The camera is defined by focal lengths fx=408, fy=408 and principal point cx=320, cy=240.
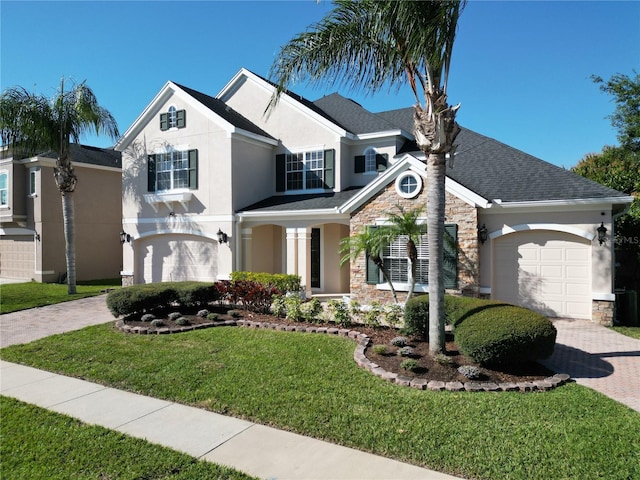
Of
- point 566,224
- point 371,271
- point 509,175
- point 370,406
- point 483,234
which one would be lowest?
point 370,406

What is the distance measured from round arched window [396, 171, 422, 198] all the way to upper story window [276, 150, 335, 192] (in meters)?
4.55

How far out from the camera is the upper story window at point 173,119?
18.0 meters

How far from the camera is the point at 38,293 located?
18016mm

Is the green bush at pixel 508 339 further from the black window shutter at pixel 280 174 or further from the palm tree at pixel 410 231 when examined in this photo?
the black window shutter at pixel 280 174

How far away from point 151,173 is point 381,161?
10.5 metres

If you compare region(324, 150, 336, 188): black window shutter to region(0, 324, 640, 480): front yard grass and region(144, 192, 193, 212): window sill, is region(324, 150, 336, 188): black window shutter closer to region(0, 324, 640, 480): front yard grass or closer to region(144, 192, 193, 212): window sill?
region(144, 192, 193, 212): window sill

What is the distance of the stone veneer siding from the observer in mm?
12391

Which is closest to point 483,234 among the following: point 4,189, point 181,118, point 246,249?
point 246,249

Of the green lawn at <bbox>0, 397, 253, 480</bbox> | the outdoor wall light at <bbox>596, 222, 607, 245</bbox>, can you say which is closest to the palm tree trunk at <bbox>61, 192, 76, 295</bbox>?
the green lawn at <bbox>0, 397, 253, 480</bbox>

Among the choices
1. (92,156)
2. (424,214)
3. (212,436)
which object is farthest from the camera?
(92,156)

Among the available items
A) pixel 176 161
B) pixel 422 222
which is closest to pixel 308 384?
pixel 422 222

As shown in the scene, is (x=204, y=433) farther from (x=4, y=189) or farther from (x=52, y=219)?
(x=4, y=189)

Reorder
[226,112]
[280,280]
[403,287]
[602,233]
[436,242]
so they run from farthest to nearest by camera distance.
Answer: [226,112]
[280,280]
[403,287]
[602,233]
[436,242]

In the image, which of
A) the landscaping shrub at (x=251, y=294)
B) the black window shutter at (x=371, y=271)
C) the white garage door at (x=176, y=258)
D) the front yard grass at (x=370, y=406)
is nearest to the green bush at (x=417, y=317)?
the front yard grass at (x=370, y=406)
